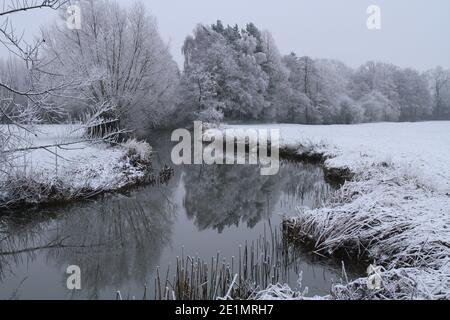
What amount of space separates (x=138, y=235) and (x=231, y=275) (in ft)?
11.7

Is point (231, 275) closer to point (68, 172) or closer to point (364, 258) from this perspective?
point (364, 258)

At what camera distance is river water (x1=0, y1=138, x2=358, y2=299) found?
613 centimetres

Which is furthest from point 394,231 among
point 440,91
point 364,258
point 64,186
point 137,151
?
point 440,91

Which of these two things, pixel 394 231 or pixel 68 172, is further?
pixel 68 172

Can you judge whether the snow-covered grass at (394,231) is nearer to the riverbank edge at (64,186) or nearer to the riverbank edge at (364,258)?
the riverbank edge at (364,258)

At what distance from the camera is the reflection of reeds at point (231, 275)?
4.77m

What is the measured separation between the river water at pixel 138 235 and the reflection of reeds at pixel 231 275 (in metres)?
0.26

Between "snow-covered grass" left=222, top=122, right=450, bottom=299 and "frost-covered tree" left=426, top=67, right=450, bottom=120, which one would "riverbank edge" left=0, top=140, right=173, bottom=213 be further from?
"frost-covered tree" left=426, top=67, right=450, bottom=120

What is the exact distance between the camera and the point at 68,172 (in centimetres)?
1122

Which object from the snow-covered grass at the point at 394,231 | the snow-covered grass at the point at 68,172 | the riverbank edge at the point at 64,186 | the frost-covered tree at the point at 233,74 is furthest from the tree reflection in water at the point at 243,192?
the frost-covered tree at the point at 233,74

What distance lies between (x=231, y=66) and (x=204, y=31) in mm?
6421

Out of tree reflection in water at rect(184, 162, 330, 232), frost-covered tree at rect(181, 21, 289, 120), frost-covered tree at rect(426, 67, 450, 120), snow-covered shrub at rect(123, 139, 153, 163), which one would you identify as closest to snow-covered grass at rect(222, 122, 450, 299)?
tree reflection in water at rect(184, 162, 330, 232)

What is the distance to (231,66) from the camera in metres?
37.7
